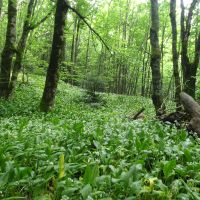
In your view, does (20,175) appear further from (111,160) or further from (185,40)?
(185,40)

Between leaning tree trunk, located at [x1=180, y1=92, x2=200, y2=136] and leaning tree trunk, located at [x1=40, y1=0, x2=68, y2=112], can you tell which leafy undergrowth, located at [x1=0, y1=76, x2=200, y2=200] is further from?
leaning tree trunk, located at [x1=40, y1=0, x2=68, y2=112]

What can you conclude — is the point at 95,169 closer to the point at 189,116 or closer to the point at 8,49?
the point at 189,116

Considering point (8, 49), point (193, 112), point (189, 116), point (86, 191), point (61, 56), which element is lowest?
point (86, 191)

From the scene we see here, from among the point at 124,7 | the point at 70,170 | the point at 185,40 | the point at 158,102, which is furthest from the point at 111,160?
the point at 124,7

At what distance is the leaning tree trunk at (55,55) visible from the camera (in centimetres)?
1084

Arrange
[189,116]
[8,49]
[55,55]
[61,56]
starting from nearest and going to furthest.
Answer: [189,116], [55,55], [61,56], [8,49]

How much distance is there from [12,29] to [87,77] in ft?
23.8

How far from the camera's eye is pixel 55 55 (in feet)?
35.9

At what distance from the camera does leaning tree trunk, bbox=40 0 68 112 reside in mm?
10836

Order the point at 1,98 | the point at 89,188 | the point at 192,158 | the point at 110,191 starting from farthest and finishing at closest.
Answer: the point at 1,98, the point at 192,158, the point at 110,191, the point at 89,188

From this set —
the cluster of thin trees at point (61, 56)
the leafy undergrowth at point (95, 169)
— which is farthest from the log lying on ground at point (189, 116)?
the leafy undergrowth at point (95, 169)

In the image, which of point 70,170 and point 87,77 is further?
point 87,77

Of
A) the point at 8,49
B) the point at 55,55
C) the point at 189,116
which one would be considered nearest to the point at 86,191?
→ the point at 189,116

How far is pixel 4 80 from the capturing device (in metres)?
13.9
